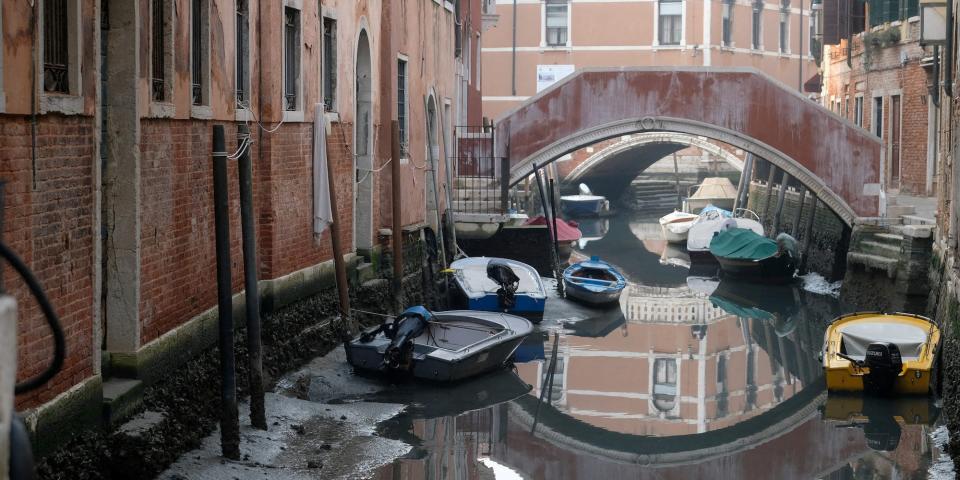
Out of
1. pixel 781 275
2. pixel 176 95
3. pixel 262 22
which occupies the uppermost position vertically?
pixel 262 22

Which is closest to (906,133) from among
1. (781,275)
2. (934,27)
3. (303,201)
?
(781,275)

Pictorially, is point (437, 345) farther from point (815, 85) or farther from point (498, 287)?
point (815, 85)

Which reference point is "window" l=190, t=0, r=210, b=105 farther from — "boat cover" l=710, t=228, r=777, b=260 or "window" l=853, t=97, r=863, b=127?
"window" l=853, t=97, r=863, b=127

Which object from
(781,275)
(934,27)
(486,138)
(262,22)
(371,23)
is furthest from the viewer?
(781,275)

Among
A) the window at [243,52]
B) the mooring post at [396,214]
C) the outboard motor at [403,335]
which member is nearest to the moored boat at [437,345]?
the outboard motor at [403,335]

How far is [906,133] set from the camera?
2031 cm

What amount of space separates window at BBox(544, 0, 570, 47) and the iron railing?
49.3 feet

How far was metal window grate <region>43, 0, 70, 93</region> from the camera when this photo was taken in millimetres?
5898

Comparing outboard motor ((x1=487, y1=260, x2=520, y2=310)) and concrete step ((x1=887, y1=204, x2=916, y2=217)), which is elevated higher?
concrete step ((x1=887, y1=204, x2=916, y2=217))

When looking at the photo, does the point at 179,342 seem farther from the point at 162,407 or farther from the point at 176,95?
the point at 176,95

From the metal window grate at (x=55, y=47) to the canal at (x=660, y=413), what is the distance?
351 centimetres

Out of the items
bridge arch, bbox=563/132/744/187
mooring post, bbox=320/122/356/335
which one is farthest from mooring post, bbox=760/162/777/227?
mooring post, bbox=320/122/356/335

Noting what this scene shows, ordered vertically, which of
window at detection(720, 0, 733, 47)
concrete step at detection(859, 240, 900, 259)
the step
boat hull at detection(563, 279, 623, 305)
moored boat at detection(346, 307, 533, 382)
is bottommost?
boat hull at detection(563, 279, 623, 305)

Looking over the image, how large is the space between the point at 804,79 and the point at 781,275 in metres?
17.4
